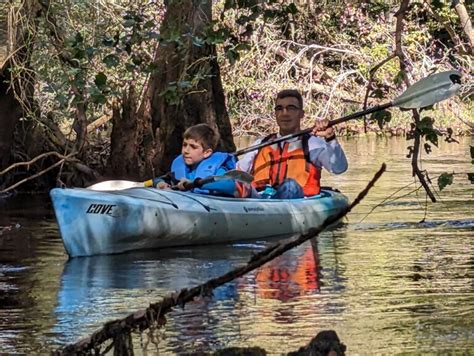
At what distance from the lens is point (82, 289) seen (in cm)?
858

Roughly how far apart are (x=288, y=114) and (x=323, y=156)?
50cm

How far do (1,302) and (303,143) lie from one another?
4.64 meters

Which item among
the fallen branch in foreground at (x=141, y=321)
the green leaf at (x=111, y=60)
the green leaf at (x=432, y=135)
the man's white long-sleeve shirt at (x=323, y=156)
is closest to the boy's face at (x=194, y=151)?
the man's white long-sleeve shirt at (x=323, y=156)

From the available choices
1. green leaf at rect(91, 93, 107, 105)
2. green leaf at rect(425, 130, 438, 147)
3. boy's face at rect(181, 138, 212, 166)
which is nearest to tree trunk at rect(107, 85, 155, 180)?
boy's face at rect(181, 138, 212, 166)

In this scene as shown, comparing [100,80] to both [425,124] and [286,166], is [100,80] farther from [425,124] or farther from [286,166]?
[286,166]

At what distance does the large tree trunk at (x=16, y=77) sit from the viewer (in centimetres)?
1324

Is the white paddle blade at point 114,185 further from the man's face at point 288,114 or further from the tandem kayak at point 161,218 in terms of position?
the man's face at point 288,114

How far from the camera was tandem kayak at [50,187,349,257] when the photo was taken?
10.4 meters

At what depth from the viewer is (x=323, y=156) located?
38.6ft

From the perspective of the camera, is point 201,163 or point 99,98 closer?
point 99,98

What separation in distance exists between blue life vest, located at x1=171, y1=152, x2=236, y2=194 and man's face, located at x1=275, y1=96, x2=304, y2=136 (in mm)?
759

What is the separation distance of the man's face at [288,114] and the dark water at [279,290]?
1.07 m

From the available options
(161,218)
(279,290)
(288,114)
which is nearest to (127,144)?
(288,114)

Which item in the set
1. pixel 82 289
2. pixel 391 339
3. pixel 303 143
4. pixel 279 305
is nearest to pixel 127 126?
pixel 303 143
